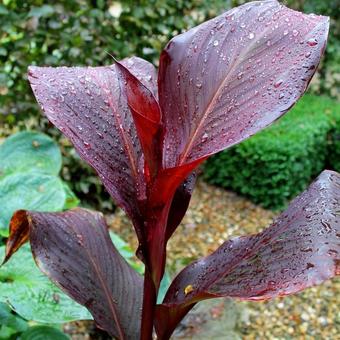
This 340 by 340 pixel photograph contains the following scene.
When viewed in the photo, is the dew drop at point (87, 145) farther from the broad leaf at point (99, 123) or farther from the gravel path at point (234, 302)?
the gravel path at point (234, 302)

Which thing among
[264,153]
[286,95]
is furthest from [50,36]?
[286,95]

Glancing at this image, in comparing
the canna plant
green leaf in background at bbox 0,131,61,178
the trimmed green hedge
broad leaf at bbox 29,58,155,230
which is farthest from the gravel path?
broad leaf at bbox 29,58,155,230

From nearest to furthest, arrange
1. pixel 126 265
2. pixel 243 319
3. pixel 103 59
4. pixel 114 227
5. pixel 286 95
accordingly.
Result: pixel 286 95 → pixel 126 265 → pixel 243 319 → pixel 103 59 → pixel 114 227

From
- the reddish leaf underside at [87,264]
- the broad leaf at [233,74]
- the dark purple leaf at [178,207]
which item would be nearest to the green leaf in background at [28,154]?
the reddish leaf underside at [87,264]

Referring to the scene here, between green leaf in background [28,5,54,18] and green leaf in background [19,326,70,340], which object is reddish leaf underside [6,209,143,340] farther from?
green leaf in background [28,5,54,18]

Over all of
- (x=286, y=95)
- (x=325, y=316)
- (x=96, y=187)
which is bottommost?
(x=325, y=316)

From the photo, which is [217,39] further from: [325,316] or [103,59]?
[103,59]
